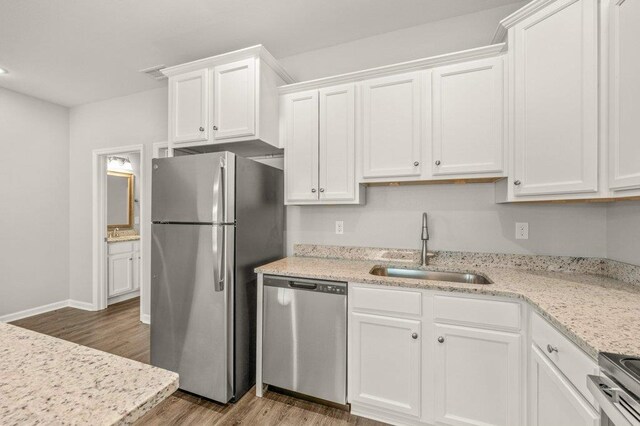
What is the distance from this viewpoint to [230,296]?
1.95 meters

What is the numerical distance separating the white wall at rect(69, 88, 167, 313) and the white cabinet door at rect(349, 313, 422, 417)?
266 centimetres

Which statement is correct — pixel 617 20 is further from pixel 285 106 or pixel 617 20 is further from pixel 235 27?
pixel 235 27

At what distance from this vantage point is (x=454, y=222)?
7.23 ft

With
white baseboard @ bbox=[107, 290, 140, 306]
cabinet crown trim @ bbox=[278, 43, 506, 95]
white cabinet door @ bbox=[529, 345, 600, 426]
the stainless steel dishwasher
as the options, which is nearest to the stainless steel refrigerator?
the stainless steel dishwasher

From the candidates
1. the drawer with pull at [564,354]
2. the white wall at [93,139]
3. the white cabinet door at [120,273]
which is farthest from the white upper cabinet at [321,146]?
the white cabinet door at [120,273]

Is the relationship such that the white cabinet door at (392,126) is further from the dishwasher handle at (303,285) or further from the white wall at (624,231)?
the white wall at (624,231)

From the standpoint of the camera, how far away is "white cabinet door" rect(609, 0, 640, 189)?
1.23 m

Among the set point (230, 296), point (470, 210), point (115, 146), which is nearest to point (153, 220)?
point (230, 296)

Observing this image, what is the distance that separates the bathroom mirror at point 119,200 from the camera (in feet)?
14.7

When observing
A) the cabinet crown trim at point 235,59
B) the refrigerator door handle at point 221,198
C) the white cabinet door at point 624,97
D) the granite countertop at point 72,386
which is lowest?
the granite countertop at point 72,386

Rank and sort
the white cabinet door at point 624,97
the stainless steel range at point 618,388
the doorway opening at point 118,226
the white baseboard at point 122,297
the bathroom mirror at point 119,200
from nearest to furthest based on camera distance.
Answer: the stainless steel range at point 618,388
the white cabinet door at point 624,97
the doorway opening at point 118,226
the white baseboard at point 122,297
the bathroom mirror at point 119,200

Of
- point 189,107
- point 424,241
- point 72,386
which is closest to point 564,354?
point 424,241

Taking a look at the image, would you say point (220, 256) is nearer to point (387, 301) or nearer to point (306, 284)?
point (306, 284)

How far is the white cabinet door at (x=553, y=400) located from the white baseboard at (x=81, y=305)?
4.60 metres
